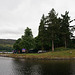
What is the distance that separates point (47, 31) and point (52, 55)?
14784 mm

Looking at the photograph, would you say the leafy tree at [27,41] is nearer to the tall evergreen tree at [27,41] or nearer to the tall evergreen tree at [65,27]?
the tall evergreen tree at [27,41]

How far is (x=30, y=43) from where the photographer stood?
6316 centimetres

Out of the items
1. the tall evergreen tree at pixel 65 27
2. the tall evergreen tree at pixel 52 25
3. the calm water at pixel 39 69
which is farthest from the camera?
the tall evergreen tree at pixel 65 27

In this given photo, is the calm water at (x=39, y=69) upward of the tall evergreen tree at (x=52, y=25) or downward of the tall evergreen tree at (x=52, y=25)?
downward

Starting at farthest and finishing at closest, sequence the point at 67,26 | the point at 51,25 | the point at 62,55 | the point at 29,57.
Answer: the point at 67,26, the point at 51,25, the point at 29,57, the point at 62,55

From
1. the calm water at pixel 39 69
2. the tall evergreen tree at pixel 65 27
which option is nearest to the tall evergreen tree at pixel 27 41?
the tall evergreen tree at pixel 65 27

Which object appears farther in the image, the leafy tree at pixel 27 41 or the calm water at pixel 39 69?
the leafy tree at pixel 27 41

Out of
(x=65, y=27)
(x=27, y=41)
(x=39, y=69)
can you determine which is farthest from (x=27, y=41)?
(x=39, y=69)

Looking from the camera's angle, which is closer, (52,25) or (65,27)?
(52,25)

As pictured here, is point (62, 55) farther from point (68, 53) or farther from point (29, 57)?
point (29, 57)

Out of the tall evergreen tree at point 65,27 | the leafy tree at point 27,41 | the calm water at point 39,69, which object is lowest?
the calm water at point 39,69

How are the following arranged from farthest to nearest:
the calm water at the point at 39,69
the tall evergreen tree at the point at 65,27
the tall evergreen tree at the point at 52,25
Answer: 1. the tall evergreen tree at the point at 65,27
2. the tall evergreen tree at the point at 52,25
3. the calm water at the point at 39,69

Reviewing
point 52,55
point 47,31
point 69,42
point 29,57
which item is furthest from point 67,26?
point 29,57

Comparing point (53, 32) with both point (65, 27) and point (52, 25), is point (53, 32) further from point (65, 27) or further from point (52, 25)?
point (65, 27)
